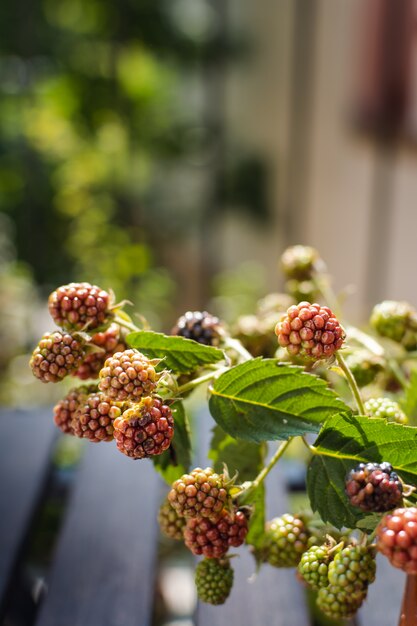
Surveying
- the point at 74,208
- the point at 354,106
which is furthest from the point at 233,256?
the point at 354,106

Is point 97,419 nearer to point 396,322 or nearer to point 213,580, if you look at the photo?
point 213,580

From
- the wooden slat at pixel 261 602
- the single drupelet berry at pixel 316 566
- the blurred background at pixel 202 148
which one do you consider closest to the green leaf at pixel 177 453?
Answer: the single drupelet berry at pixel 316 566

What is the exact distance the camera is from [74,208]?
3.54m

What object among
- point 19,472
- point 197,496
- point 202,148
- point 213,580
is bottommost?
point 202,148

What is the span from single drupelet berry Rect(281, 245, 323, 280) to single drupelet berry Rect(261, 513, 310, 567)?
242 millimetres

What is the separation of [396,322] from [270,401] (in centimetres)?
18

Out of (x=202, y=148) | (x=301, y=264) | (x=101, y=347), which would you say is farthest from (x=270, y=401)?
(x=202, y=148)

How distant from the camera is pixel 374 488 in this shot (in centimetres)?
45

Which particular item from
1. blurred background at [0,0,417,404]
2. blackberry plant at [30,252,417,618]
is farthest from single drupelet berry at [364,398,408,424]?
blurred background at [0,0,417,404]

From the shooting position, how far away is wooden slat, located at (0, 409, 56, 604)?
844mm

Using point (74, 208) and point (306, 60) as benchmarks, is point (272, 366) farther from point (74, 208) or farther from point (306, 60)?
point (74, 208)

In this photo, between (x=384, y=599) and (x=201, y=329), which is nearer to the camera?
(x=201, y=329)

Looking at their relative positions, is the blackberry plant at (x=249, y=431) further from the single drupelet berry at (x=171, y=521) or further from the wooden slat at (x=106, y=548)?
the wooden slat at (x=106, y=548)

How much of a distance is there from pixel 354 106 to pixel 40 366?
246cm
